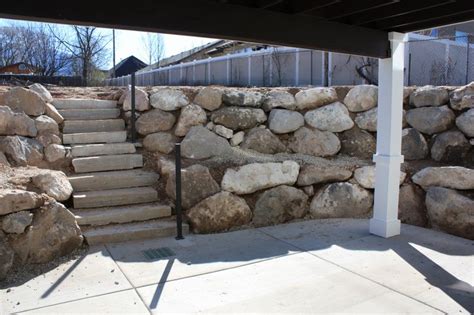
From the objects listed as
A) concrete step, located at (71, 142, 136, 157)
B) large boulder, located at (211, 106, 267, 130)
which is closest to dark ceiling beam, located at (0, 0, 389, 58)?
large boulder, located at (211, 106, 267, 130)

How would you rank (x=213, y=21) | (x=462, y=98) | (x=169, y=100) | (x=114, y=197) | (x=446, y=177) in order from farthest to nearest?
(x=169, y=100), (x=462, y=98), (x=446, y=177), (x=114, y=197), (x=213, y=21)

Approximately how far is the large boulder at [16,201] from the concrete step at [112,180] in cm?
121

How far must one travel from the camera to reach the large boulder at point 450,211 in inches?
225

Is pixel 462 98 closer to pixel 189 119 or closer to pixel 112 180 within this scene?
pixel 189 119

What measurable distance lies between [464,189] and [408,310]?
320cm

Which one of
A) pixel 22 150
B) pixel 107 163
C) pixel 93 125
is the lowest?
pixel 107 163

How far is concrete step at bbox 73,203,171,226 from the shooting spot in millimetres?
5273

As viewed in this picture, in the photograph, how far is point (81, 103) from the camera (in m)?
7.37

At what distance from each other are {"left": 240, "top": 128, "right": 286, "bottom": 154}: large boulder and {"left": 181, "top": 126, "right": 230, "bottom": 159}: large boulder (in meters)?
0.41

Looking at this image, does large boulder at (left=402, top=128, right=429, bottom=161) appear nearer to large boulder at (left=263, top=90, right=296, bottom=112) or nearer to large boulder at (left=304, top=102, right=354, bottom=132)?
large boulder at (left=304, top=102, right=354, bottom=132)

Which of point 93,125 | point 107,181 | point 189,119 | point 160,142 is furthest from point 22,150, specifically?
point 189,119

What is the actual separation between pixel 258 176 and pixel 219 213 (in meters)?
0.84

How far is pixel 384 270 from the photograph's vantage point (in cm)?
443

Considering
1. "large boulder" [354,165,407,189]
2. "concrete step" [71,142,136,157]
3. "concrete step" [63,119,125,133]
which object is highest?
"concrete step" [63,119,125,133]
